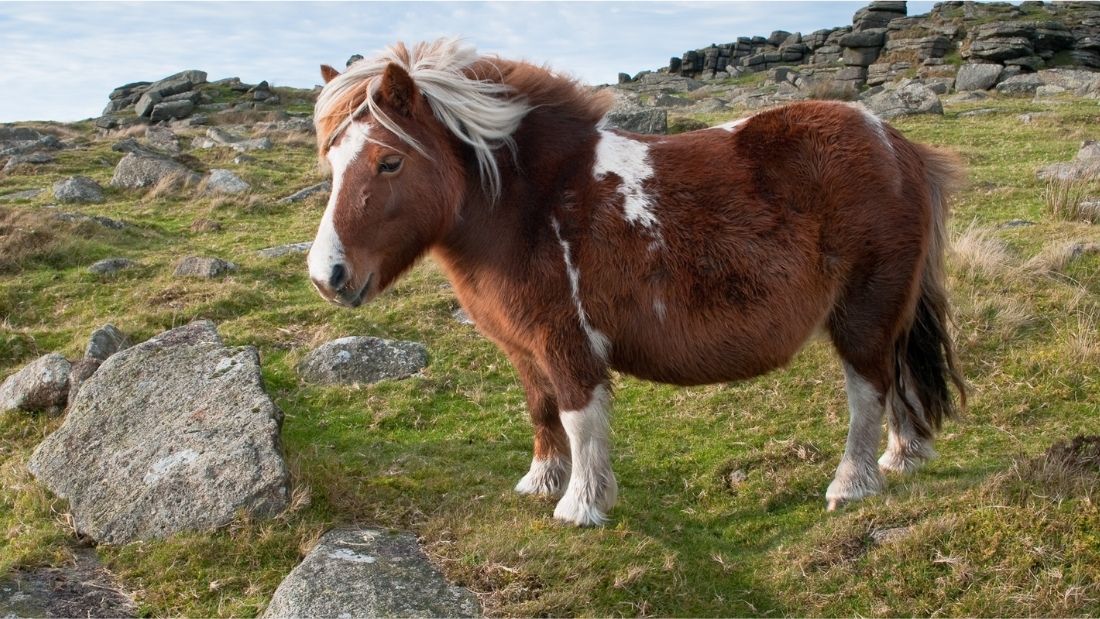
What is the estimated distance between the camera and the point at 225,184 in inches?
659

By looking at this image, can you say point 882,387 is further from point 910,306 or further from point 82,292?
point 82,292

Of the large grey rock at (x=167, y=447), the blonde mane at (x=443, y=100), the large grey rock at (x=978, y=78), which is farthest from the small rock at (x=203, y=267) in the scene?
the large grey rock at (x=978, y=78)

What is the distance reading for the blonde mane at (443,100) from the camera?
14.3ft

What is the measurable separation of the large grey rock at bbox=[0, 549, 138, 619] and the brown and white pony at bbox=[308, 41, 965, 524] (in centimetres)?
196

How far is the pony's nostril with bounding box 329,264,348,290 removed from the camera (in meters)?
4.12

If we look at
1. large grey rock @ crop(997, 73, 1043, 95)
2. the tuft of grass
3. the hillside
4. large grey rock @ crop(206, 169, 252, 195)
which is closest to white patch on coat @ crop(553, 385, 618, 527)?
the hillside

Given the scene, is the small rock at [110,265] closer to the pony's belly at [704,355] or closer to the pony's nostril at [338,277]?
the pony's nostril at [338,277]

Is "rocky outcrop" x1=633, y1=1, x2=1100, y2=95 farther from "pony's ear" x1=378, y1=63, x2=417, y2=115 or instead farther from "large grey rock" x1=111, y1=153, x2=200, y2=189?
"pony's ear" x1=378, y1=63, x2=417, y2=115

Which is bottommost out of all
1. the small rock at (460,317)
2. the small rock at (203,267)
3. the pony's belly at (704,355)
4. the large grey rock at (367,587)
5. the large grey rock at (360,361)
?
the large grey rock at (367,587)

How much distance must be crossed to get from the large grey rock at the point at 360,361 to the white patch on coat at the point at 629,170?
3.56 meters

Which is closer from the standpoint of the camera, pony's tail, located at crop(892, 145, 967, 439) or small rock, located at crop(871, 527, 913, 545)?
small rock, located at crop(871, 527, 913, 545)

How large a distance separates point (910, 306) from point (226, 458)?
162 inches

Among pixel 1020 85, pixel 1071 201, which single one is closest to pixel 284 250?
pixel 1071 201

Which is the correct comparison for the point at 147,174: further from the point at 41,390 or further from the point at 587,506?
the point at 587,506
